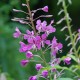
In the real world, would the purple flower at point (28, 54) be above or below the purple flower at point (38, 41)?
below

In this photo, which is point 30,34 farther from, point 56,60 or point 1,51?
point 1,51

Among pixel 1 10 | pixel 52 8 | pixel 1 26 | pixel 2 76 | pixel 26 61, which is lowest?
pixel 2 76

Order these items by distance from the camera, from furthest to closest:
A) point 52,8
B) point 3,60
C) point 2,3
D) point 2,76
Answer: point 52,8
point 2,3
point 3,60
point 2,76

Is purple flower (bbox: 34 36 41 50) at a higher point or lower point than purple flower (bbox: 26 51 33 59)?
higher

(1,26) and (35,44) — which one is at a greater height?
(1,26)

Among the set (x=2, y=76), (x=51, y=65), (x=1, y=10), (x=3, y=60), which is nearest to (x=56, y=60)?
(x=51, y=65)

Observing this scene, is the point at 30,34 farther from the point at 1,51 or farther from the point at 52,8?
the point at 52,8

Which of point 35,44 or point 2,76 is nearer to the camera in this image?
point 2,76

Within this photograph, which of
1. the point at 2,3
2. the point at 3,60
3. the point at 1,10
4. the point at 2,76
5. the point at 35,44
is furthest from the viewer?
the point at 2,3

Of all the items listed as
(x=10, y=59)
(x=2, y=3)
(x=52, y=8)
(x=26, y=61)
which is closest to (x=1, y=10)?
(x=2, y=3)
